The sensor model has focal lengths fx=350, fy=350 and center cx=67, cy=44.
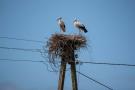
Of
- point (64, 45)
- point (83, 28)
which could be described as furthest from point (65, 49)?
point (83, 28)

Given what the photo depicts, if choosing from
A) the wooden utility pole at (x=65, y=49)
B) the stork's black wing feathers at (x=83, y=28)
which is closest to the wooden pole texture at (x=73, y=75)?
the wooden utility pole at (x=65, y=49)

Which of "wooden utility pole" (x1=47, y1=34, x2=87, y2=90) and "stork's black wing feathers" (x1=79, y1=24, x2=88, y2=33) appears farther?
"stork's black wing feathers" (x1=79, y1=24, x2=88, y2=33)

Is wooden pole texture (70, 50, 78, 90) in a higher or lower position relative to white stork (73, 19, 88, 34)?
lower

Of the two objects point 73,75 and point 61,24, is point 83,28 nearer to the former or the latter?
point 61,24

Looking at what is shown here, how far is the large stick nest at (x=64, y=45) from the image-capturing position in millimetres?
11398

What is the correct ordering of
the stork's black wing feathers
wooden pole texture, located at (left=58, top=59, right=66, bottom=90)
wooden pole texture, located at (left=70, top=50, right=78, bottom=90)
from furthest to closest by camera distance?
the stork's black wing feathers, wooden pole texture, located at (left=58, top=59, right=66, bottom=90), wooden pole texture, located at (left=70, top=50, right=78, bottom=90)

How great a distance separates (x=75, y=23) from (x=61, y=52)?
6043 mm

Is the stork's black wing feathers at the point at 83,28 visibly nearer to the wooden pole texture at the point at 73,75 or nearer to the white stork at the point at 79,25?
the white stork at the point at 79,25

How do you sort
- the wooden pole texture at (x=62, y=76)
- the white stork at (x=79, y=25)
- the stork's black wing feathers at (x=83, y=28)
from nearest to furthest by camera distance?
the wooden pole texture at (x=62, y=76) → the stork's black wing feathers at (x=83, y=28) → the white stork at (x=79, y=25)

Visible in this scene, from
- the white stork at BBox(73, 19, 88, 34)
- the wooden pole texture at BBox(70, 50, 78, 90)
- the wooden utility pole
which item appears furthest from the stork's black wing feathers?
the wooden pole texture at BBox(70, 50, 78, 90)

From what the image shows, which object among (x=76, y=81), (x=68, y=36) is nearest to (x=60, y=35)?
(x=68, y=36)

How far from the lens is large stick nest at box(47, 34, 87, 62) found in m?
11.4

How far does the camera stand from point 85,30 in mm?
16359

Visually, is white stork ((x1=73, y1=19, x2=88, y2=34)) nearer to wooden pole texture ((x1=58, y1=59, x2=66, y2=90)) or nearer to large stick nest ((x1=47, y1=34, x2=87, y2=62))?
large stick nest ((x1=47, y1=34, x2=87, y2=62))
